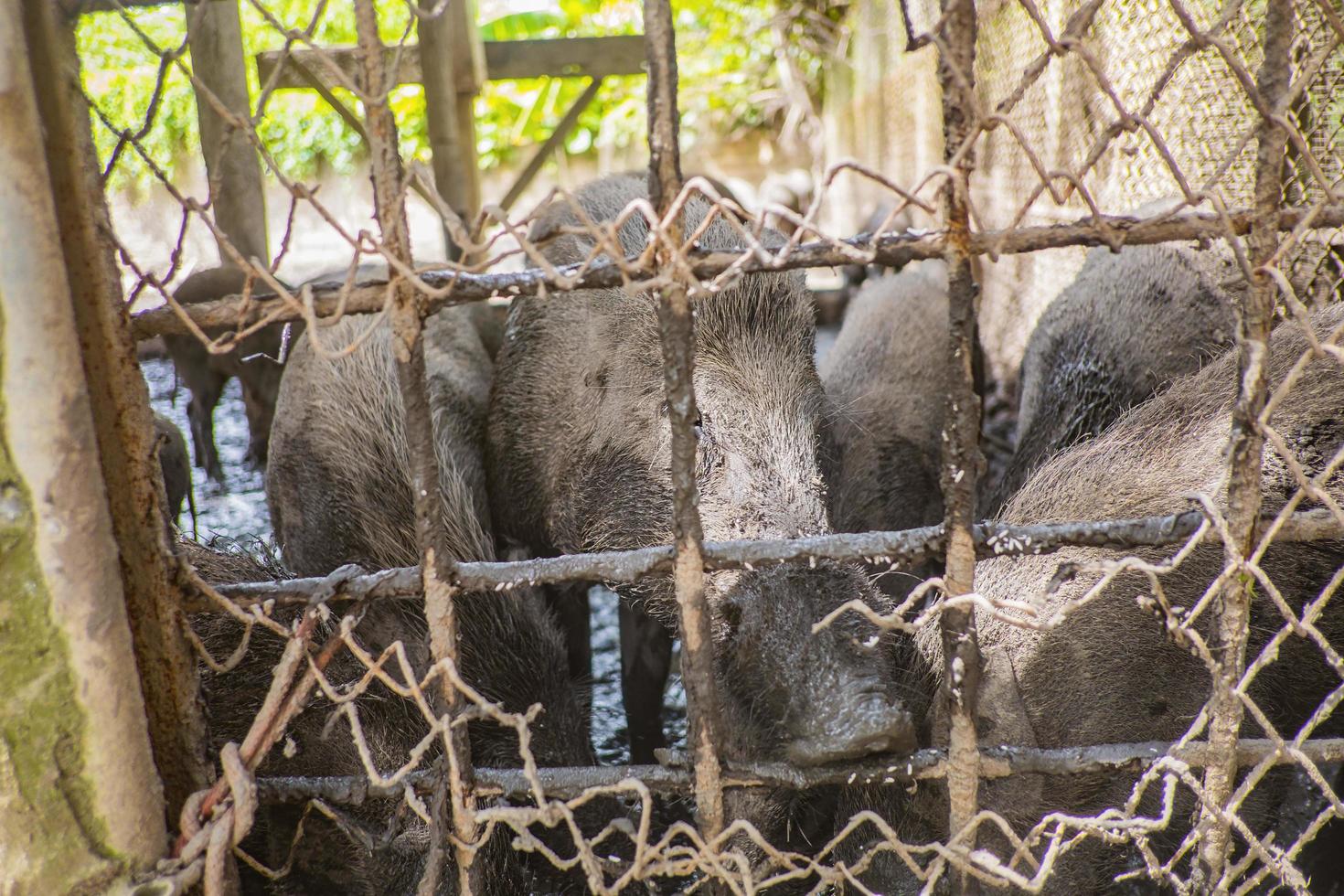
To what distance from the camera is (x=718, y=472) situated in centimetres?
268

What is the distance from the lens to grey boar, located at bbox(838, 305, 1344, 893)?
210cm

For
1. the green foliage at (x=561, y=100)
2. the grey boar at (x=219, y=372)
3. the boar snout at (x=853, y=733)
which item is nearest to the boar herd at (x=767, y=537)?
the boar snout at (x=853, y=733)

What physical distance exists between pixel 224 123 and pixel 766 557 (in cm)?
346

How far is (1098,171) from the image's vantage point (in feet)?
14.5

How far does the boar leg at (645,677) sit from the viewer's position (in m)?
3.48

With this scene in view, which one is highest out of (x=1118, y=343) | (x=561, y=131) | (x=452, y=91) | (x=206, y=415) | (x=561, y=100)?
(x=561, y=100)

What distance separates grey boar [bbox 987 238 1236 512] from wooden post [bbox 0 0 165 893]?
8.63 feet

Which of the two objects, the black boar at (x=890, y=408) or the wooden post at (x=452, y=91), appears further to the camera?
the wooden post at (x=452, y=91)

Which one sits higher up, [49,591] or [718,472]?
[49,591]

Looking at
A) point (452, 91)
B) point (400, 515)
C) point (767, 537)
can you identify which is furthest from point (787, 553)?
point (452, 91)

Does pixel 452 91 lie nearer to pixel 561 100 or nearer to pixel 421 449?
pixel 421 449

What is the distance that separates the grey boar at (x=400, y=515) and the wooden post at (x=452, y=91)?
5.21ft

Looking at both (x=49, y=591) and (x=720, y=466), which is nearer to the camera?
(x=49, y=591)

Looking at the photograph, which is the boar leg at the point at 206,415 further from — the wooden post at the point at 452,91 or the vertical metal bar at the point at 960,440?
the vertical metal bar at the point at 960,440
